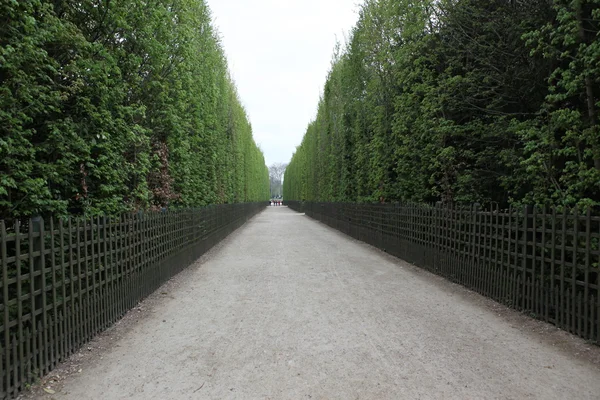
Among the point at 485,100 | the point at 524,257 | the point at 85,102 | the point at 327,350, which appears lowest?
the point at 327,350

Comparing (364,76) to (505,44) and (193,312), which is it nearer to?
(505,44)

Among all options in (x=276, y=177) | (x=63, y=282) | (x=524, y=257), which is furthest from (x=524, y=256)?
(x=276, y=177)

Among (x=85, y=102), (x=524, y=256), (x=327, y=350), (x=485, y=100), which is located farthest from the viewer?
(x=485, y=100)

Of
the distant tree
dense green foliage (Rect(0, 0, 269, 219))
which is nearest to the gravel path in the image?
dense green foliage (Rect(0, 0, 269, 219))

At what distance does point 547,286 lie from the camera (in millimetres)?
5258

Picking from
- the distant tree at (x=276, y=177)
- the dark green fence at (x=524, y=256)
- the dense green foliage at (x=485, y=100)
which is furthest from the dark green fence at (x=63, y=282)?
the distant tree at (x=276, y=177)

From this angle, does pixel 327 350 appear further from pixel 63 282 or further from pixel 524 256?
pixel 524 256

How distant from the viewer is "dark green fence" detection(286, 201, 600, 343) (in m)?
4.62

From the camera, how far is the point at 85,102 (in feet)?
16.4

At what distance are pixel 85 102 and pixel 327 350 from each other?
177 inches

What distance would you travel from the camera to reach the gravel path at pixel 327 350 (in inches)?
133

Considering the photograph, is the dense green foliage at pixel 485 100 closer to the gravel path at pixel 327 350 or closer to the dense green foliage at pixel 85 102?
the gravel path at pixel 327 350

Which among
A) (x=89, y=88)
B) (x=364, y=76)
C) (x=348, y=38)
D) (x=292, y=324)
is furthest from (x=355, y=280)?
(x=348, y=38)

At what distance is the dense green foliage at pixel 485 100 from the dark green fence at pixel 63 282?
6440 mm
